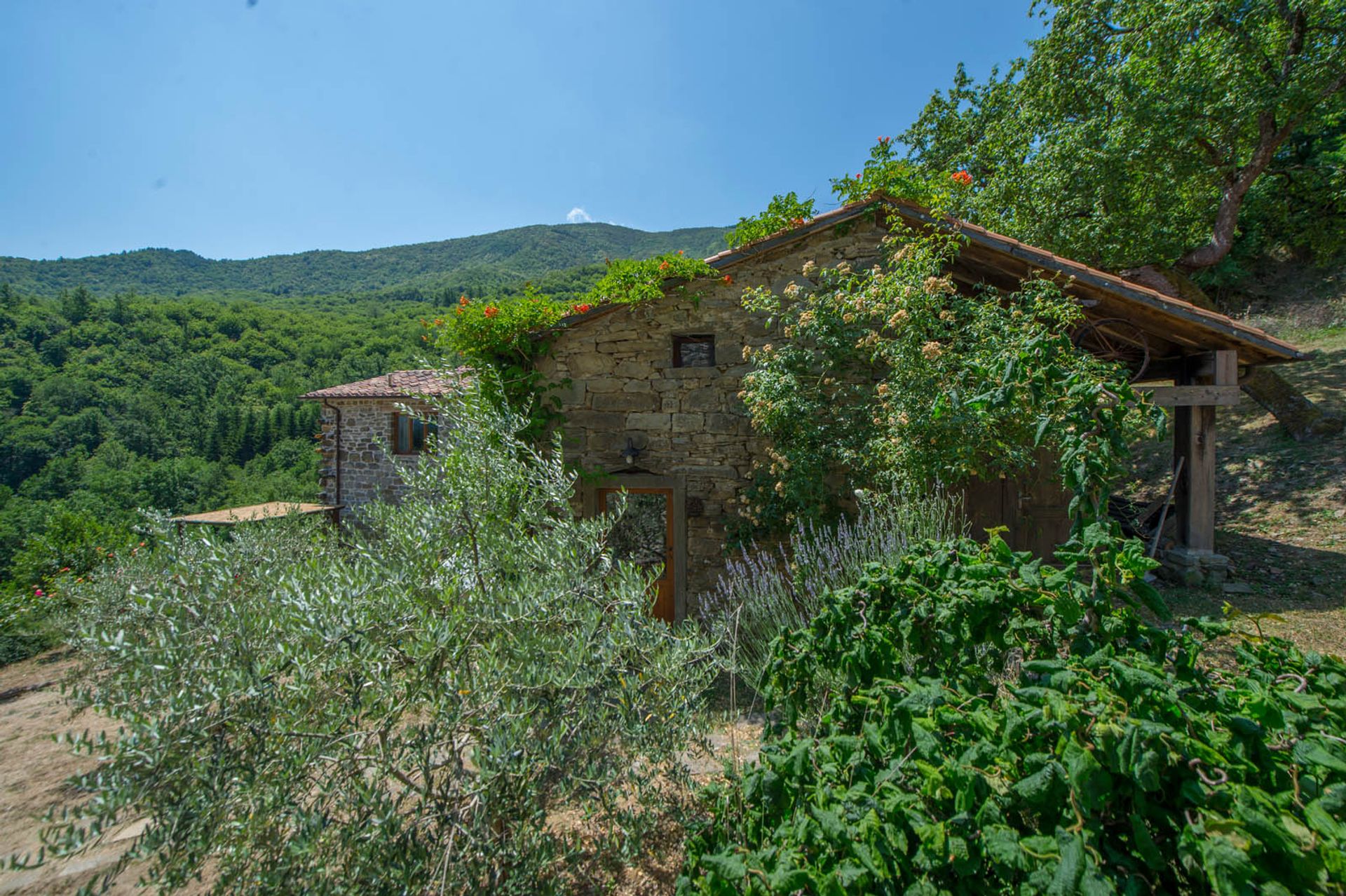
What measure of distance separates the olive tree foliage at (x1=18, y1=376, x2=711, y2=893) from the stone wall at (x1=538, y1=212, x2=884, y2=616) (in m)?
3.18

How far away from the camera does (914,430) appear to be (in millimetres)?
4387

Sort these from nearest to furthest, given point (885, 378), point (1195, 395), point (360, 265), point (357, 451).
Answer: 1. point (885, 378)
2. point (1195, 395)
3. point (357, 451)
4. point (360, 265)

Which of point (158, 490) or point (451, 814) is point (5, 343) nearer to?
point (158, 490)

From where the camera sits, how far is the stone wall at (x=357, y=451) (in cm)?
1612

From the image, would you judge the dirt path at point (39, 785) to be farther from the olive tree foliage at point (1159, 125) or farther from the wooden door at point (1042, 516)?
the olive tree foliage at point (1159, 125)

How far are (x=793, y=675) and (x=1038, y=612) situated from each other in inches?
35.4

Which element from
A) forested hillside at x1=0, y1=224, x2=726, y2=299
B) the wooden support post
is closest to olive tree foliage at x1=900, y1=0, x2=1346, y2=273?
the wooden support post

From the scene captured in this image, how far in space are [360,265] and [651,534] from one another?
253 feet

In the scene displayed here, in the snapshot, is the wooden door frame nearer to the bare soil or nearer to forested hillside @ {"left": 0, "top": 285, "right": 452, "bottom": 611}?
the bare soil

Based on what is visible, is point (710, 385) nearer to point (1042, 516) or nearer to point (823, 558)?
point (823, 558)

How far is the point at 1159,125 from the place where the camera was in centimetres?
847

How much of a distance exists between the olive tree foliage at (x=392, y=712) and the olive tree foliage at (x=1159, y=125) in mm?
11093

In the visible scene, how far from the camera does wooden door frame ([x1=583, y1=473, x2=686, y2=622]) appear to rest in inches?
227

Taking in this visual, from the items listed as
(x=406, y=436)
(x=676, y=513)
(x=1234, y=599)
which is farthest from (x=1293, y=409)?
(x=406, y=436)
